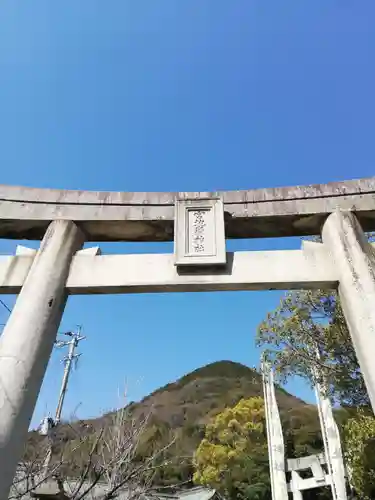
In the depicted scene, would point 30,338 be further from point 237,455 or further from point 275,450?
point 237,455

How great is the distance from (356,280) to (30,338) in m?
3.01

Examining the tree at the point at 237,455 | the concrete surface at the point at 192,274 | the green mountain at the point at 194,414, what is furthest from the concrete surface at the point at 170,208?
the tree at the point at 237,455

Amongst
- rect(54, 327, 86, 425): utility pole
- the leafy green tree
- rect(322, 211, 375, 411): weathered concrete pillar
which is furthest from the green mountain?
rect(322, 211, 375, 411): weathered concrete pillar

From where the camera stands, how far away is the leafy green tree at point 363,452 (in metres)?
9.26

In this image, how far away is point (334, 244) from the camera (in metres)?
4.04

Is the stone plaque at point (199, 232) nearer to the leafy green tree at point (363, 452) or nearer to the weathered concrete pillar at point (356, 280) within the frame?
the weathered concrete pillar at point (356, 280)

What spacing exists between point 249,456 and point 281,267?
19.6m

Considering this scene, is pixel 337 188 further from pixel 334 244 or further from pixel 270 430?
pixel 270 430

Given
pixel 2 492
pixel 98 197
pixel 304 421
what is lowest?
pixel 2 492

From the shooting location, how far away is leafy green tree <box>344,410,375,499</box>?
926 centimetres

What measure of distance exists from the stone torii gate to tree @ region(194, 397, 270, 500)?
18.4m

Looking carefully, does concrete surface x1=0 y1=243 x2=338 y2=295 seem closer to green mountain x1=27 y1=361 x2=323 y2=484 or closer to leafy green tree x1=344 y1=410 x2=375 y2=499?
green mountain x1=27 y1=361 x2=323 y2=484

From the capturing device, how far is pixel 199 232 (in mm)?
4223

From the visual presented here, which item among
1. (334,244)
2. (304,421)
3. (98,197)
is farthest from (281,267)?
(304,421)
